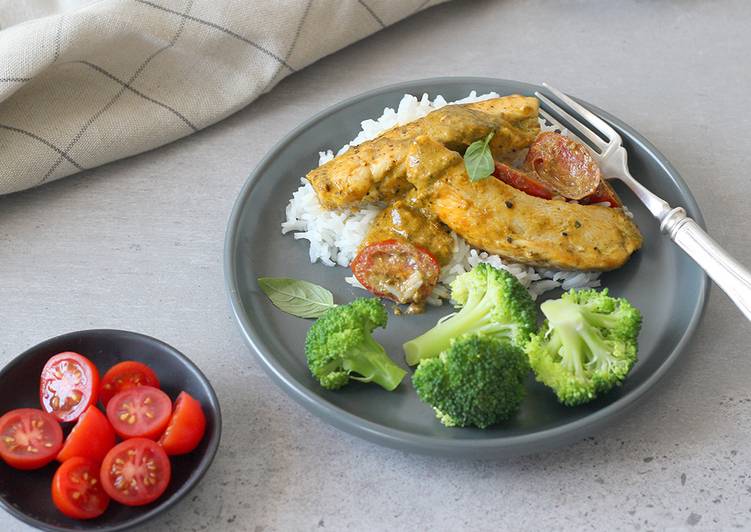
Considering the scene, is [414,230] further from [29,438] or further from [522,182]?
[29,438]

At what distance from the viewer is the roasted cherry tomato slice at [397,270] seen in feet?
12.4

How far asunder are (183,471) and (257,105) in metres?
2.64

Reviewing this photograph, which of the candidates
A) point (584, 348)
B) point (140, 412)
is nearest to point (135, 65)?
point (140, 412)

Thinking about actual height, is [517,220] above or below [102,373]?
above

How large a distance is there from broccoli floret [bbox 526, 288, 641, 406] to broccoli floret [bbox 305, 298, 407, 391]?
0.56 metres

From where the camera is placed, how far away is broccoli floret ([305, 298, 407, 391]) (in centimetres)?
337

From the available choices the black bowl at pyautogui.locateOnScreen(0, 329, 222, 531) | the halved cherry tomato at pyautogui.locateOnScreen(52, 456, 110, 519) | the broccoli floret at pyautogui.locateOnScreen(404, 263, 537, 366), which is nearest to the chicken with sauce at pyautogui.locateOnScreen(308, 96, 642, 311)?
the broccoli floret at pyautogui.locateOnScreen(404, 263, 537, 366)

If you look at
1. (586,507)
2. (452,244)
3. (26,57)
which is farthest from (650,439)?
(26,57)

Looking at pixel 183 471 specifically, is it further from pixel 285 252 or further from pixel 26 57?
pixel 26 57

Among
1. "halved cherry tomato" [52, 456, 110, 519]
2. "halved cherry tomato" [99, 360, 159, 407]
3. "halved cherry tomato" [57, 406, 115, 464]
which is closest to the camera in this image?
"halved cherry tomato" [52, 456, 110, 519]

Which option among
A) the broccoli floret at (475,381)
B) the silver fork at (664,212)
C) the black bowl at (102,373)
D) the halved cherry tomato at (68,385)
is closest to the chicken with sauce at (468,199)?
the silver fork at (664,212)

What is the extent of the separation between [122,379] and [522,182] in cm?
196

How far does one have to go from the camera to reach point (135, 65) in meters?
4.87

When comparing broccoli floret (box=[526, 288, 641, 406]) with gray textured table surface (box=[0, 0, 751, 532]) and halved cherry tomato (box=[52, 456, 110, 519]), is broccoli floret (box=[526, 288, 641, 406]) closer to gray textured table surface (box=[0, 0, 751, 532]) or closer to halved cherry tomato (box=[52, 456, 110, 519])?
gray textured table surface (box=[0, 0, 751, 532])
